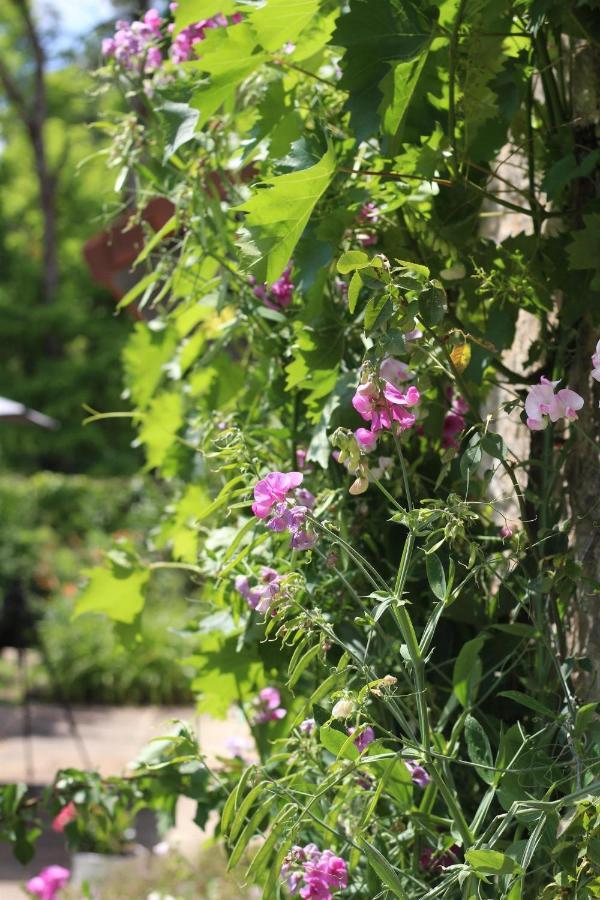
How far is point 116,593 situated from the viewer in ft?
6.28

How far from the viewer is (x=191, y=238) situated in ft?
5.43

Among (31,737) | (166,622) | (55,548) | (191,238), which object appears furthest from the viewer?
(55,548)

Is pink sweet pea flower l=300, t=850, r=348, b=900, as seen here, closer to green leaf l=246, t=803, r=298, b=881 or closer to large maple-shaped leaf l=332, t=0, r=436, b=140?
green leaf l=246, t=803, r=298, b=881

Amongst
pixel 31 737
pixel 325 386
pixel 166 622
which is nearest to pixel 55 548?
pixel 166 622

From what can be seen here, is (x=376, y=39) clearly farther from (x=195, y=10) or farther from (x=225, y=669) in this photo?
(x=225, y=669)

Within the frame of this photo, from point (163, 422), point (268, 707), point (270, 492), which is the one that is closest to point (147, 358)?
point (163, 422)

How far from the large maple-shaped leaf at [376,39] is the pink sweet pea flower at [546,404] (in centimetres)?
39

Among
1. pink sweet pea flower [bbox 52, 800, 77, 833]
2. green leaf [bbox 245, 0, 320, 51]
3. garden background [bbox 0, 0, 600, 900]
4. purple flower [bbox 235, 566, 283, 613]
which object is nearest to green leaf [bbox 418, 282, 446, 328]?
garden background [bbox 0, 0, 600, 900]

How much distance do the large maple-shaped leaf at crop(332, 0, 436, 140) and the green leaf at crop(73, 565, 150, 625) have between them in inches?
37.2

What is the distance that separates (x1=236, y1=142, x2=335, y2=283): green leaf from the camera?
1.21 m

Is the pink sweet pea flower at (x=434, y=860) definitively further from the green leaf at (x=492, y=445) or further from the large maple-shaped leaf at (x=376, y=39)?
the large maple-shaped leaf at (x=376, y=39)

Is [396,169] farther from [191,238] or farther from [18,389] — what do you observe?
[18,389]

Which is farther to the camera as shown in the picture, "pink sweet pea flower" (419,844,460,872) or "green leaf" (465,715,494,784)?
"pink sweet pea flower" (419,844,460,872)

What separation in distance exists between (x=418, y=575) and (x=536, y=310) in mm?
385
